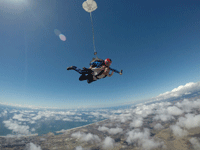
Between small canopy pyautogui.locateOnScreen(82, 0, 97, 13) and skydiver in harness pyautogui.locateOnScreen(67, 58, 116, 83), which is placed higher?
small canopy pyautogui.locateOnScreen(82, 0, 97, 13)

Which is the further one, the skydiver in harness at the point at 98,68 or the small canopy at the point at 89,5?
the skydiver in harness at the point at 98,68

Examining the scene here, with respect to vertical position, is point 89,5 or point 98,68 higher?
point 89,5

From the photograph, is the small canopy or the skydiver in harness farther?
the skydiver in harness

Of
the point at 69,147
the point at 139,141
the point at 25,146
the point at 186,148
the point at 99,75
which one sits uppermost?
the point at 99,75

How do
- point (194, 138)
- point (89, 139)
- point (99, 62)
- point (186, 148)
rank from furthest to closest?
point (89, 139)
point (194, 138)
point (186, 148)
point (99, 62)

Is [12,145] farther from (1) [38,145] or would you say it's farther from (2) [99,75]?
(2) [99,75]

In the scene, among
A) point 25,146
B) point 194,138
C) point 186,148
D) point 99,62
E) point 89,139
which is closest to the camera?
point 99,62

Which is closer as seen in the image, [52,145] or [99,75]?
[99,75]

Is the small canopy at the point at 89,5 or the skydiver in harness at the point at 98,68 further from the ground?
the small canopy at the point at 89,5

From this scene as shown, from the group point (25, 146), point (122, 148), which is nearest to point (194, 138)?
point (122, 148)

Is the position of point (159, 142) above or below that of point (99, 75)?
below
